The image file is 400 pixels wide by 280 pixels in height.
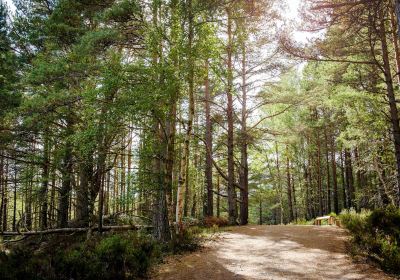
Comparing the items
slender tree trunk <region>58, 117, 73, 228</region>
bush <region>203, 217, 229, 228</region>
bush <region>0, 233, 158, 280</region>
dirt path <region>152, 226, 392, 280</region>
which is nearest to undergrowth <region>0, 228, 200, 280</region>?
bush <region>0, 233, 158, 280</region>

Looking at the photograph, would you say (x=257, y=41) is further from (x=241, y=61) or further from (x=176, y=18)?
(x=176, y=18)

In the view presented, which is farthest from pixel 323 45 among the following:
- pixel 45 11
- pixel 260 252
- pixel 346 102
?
pixel 45 11

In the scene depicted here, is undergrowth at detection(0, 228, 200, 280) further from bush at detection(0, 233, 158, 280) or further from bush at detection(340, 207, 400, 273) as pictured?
bush at detection(340, 207, 400, 273)

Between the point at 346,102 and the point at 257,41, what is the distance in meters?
5.37

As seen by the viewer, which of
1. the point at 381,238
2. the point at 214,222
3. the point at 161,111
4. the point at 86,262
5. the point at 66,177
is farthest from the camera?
the point at 214,222

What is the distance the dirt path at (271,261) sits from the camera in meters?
6.45

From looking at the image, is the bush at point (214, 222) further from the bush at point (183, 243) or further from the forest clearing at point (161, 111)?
the bush at point (183, 243)

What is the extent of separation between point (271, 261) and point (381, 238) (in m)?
2.56

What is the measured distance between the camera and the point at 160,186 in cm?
903

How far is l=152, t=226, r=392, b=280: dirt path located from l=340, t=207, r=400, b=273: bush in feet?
0.97

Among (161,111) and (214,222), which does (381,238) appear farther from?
(214,222)

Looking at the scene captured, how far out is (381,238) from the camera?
726 centimetres

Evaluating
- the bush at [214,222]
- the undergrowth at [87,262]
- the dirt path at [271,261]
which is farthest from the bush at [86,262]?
the bush at [214,222]

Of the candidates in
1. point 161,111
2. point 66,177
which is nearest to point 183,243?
point 161,111
